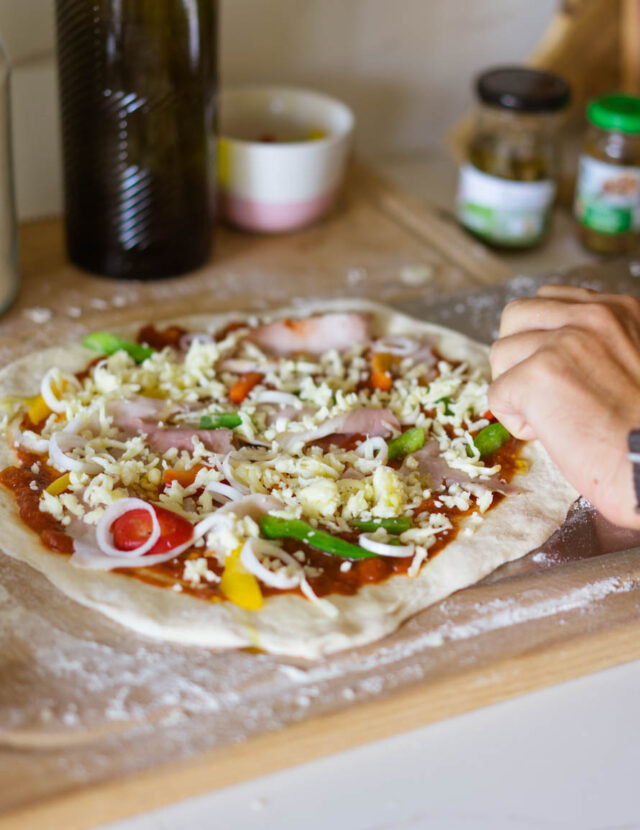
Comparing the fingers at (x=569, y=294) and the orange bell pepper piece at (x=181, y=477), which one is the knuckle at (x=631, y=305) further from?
the orange bell pepper piece at (x=181, y=477)

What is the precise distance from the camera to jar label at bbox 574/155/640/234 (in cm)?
199

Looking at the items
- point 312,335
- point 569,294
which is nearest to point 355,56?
point 312,335

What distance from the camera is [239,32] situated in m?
2.18

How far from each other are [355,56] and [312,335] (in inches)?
Result: 38.9

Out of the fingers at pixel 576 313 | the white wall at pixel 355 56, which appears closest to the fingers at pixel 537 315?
the fingers at pixel 576 313

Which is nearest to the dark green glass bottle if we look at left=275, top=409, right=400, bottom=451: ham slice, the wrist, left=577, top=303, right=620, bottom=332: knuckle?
left=275, top=409, right=400, bottom=451: ham slice

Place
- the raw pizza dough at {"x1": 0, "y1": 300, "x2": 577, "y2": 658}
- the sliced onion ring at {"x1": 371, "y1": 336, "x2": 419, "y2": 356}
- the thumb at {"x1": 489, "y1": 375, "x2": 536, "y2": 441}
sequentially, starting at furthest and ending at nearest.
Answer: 1. the sliced onion ring at {"x1": 371, "y1": 336, "x2": 419, "y2": 356}
2. the thumb at {"x1": 489, "y1": 375, "x2": 536, "y2": 441}
3. the raw pizza dough at {"x1": 0, "y1": 300, "x2": 577, "y2": 658}

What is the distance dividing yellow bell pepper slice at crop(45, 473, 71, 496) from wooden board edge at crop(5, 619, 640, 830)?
423 millimetres

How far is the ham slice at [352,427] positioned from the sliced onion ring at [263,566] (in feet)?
0.70

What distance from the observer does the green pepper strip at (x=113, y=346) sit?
1.56 meters

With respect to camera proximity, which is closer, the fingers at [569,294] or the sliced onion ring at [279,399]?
the fingers at [569,294]

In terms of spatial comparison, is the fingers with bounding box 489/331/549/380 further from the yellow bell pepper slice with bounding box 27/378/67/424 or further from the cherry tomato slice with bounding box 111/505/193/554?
the yellow bell pepper slice with bounding box 27/378/67/424

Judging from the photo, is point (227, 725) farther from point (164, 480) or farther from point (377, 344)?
point (377, 344)

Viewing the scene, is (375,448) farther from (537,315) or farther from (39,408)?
(39,408)
